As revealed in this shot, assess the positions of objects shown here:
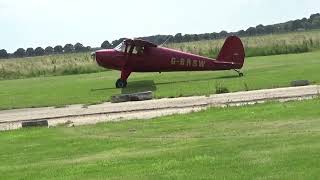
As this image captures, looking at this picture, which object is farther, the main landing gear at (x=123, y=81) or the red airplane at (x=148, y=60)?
the red airplane at (x=148, y=60)

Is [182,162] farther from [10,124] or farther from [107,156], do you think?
[10,124]

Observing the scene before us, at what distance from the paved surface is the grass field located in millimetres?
1852

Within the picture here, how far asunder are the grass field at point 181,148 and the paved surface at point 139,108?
1.85 m

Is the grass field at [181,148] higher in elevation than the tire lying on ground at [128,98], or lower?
higher

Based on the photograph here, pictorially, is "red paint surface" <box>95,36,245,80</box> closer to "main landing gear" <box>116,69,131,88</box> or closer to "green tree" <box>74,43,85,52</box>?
"main landing gear" <box>116,69,131,88</box>

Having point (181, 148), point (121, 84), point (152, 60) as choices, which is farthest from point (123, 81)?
point (181, 148)

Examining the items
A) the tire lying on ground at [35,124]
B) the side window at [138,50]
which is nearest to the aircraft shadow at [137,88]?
the side window at [138,50]

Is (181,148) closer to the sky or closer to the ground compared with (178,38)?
closer to the sky

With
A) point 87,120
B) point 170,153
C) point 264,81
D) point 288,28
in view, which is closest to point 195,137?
point 170,153

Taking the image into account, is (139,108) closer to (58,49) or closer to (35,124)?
(35,124)

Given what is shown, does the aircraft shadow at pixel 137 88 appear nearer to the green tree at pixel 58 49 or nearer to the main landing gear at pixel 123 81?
the main landing gear at pixel 123 81

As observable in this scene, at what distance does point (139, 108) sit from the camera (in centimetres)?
1998

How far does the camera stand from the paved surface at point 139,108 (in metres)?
18.5

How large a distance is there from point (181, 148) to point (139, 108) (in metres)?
8.94
